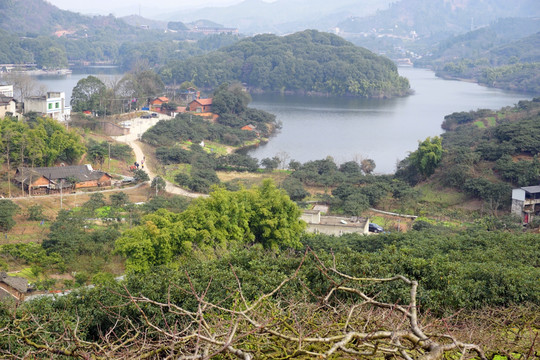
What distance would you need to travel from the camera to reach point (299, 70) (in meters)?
40.6

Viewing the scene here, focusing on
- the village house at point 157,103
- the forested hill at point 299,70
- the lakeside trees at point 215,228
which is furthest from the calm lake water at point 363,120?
the lakeside trees at point 215,228

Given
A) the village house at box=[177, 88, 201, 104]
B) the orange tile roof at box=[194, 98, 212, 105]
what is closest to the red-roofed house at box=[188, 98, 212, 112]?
the orange tile roof at box=[194, 98, 212, 105]

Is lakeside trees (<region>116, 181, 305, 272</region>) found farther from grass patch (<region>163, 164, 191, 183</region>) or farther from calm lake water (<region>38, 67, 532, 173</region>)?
calm lake water (<region>38, 67, 532, 173</region>)

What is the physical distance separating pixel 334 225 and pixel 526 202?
4694 mm

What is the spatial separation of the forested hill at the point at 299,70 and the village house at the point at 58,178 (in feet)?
86.7

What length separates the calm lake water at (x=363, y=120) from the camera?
22.3 meters

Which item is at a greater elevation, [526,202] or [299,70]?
[299,70]

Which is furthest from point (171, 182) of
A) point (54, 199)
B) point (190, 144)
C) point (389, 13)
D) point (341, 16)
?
point (341, 16)

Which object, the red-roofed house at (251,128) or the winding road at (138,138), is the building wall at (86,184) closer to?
the winding road at (138,138)

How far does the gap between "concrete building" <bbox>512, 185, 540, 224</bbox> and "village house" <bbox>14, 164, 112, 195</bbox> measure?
9.70 m

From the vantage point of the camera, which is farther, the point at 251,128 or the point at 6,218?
the point at 251,128

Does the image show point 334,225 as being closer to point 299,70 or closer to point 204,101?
point 204,101

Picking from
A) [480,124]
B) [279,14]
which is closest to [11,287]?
[480,124]

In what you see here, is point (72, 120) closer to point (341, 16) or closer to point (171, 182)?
point (171, 182)
